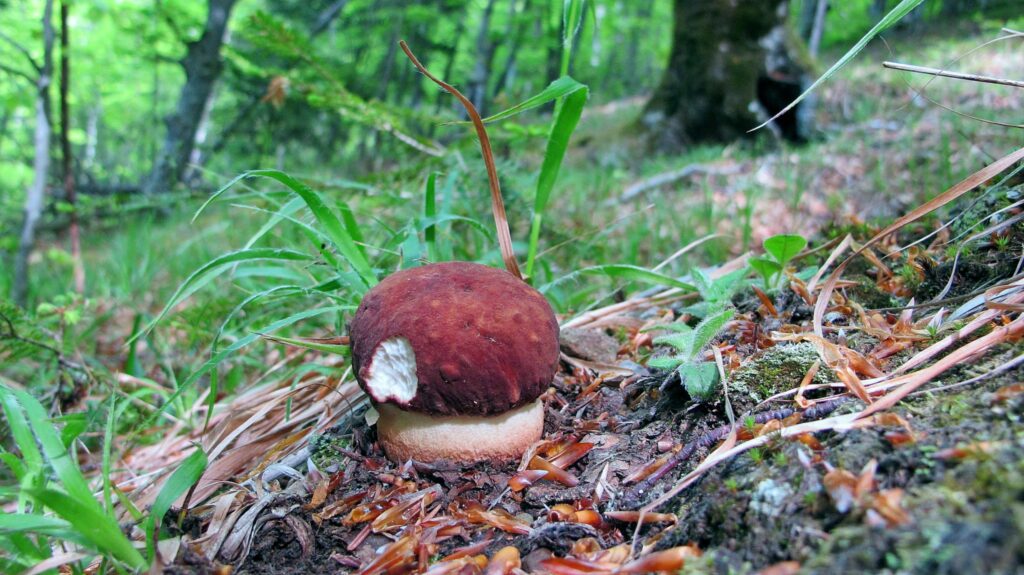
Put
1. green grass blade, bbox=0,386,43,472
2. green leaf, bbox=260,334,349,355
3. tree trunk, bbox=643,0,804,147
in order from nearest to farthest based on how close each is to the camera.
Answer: green grass blade, bbox=0,386,43,472
green leaf, bbox=260,334,349,355
tree trunk, bbox=643,0,804,147

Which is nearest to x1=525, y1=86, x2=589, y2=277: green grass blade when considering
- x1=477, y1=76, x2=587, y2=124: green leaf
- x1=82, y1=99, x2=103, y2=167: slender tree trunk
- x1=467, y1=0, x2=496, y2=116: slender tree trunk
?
x1=477, y1=76, x2=587, y2=124: green leaf

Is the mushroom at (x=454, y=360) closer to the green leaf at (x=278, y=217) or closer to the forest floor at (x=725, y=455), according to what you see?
the forest floor at (x=725, y=455)

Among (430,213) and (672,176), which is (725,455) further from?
(672,176)

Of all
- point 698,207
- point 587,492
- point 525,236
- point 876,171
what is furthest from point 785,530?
point 876,171

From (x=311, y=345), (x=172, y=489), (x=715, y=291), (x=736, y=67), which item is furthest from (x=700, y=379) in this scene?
(x=736, y=67)

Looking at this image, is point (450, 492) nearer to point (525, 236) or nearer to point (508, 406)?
point (508, 406)

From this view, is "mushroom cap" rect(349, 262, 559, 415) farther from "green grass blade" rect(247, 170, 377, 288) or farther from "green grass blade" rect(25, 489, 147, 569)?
"green grass blade" rect(25, 489, 147, 569)

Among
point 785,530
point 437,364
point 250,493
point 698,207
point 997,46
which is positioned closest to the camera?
point 785,530
